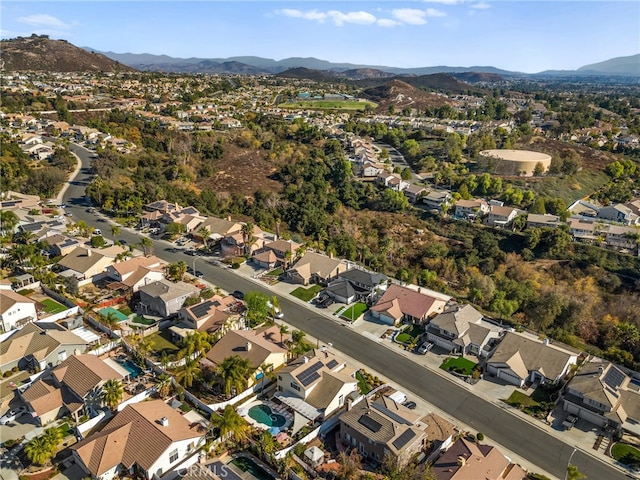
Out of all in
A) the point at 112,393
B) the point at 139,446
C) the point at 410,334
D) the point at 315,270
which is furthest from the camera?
the point at 315,270

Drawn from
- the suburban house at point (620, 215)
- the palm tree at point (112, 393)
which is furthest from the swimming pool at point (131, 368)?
the suburban house at point (620, 215)

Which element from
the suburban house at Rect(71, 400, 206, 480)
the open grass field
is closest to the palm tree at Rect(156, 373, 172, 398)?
the suburban house at Rect(71, 400, 206, 480)

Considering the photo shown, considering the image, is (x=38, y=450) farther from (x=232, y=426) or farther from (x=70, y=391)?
(x=232, y=426)

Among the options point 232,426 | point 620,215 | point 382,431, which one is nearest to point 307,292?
point 232,426

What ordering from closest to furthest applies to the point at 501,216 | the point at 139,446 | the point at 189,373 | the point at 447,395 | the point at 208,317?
the point at 139,446 < the point at 189,373 < the point at 447,395 < the point at 208,317 < the point at 501,216

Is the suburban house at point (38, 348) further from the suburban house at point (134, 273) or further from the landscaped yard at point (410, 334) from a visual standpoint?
the landscaped yard at point (410, 334)

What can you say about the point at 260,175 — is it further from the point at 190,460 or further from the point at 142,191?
the point at 190,460
